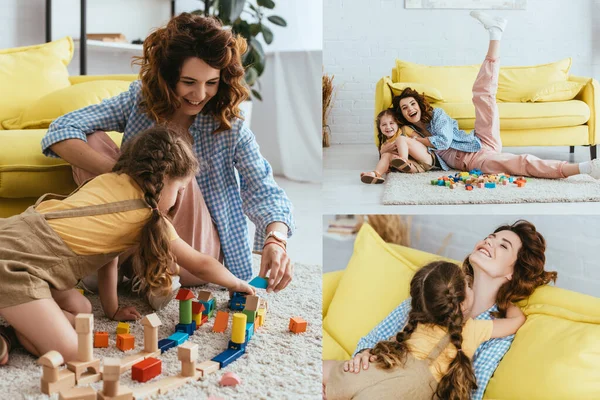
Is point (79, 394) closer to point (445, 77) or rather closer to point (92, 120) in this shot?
point (92, 120)

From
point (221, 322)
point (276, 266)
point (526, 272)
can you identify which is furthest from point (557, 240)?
point (221, 322)

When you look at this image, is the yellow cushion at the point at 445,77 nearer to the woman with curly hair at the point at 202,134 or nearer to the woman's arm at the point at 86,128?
the woman with curly hair at the point at 202,134

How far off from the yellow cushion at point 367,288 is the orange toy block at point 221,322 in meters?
0.26

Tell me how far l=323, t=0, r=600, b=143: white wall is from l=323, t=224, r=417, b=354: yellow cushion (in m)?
0.94

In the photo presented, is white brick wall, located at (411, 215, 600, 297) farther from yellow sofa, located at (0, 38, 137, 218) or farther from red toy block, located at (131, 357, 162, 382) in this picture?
yellow sofa, located at (0, 38, 137, 218)

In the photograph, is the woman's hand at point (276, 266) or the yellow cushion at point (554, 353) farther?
the woman's hand at point (276, 266)

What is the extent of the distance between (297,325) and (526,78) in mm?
1108

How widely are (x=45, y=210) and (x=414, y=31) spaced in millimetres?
1240

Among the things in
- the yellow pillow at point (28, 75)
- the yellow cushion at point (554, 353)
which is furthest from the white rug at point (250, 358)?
the yellow pillow at point (28, 75)

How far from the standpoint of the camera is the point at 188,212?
5.20ft

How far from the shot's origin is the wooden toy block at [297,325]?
4.59 ft

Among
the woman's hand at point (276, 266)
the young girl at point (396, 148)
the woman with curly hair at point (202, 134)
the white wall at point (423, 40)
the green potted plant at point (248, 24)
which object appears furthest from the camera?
the green potted plant at point (248, 24)

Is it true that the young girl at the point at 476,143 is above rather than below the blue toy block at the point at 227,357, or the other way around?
above

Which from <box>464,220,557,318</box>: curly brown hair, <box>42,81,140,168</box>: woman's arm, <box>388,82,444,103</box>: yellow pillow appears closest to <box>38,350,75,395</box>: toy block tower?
<box>42,81,140,168</box>: woman's arm
